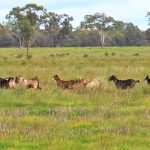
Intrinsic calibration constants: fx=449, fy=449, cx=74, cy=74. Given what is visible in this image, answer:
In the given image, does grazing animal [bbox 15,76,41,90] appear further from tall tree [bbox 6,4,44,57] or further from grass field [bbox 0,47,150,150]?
tall tree [bbox 6,4,44,57]

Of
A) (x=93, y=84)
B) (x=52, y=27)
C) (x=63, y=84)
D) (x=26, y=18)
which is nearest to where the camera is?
(x=93, y=84)

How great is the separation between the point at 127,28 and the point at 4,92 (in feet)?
346

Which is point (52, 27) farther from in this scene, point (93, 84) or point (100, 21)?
point (93, 84)

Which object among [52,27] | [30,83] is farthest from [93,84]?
[52,27]

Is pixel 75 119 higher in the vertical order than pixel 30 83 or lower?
lower

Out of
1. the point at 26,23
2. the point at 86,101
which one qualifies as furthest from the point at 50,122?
the point at 26,23

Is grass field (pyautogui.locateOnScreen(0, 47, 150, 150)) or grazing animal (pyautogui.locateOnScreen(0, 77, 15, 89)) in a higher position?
grazing animal (pyautogui.locateOnScreen(0, 77, 15, 89))

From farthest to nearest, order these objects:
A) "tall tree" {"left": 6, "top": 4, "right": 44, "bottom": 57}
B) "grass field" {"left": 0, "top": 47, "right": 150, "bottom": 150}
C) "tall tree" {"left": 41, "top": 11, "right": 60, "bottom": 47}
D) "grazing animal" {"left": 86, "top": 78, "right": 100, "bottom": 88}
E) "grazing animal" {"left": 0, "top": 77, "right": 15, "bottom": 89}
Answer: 1. "tall tree" {"left": 41, "top": 11, "right": 60, "bottom": 47}
2. "tall tree" {"left": 6, "top": 4, "right": 44, "bottom": 57}
3. "grazing animal" {"left": 86, "top": 78, "right": 100, "bottom": 88}
4. "grazing animal" {"left": 0, "top": 77, "right": 15, "bottom": 89}
5. "grass field" {"left": 0, "top": 47, "right": 150, "bottom": 150}

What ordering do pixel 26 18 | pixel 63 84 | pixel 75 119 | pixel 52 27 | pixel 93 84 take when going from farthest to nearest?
1. pixel 52 27
2. pixel 26 18
3. pixel 63 84
4. pixel 93 84
5. pixel 75 119

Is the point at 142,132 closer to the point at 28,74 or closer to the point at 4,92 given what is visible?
the point at 4,92

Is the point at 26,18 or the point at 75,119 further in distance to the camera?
the point at 26,18

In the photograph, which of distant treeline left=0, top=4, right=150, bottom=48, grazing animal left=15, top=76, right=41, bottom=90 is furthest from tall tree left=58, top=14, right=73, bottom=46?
grazing animal left=15, top=76, right=41, bottom=90

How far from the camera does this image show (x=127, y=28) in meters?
119

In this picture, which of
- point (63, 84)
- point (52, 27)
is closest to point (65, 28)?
point (52, 27)
